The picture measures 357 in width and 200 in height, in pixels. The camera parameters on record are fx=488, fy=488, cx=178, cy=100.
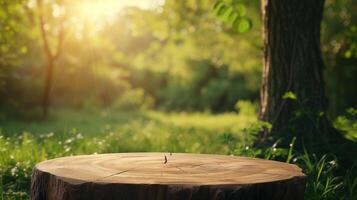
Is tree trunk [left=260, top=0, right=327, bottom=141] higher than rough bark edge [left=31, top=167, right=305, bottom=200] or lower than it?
higher

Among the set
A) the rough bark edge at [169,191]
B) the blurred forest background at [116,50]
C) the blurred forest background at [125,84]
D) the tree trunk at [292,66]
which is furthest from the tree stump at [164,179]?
the blurred forest background at [116,50]

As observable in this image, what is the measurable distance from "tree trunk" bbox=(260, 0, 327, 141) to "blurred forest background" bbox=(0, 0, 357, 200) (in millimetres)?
353

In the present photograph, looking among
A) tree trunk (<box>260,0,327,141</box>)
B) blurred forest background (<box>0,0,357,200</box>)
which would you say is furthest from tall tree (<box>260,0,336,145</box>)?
blurred forest background (<box>0,0,357,200</box>)

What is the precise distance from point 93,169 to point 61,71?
59.2 ft

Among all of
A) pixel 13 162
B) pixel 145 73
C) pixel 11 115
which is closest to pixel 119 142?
pixel 13 162

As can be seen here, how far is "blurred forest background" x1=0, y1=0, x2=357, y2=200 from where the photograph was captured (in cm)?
539

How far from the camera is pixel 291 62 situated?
5.86 m

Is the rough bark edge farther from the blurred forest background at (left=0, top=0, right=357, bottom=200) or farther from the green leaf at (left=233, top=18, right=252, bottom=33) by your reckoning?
the green leaf at (left=233, top=18, right=252, bottom=33)

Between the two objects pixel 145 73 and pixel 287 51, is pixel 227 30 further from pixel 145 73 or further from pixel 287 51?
pixel 145 73

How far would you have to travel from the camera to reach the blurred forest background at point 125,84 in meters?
5.39

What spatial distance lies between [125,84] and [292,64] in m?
18.3

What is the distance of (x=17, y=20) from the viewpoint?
10.1 meters

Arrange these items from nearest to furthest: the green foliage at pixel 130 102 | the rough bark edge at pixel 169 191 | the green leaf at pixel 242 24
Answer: the rough bark edge at pixel 169 191, the green leaf at pixel 242 24, the green foliage at pixel 130 102

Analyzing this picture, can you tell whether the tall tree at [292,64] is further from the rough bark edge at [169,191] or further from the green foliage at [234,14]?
the rough bark edge at [169,191]
